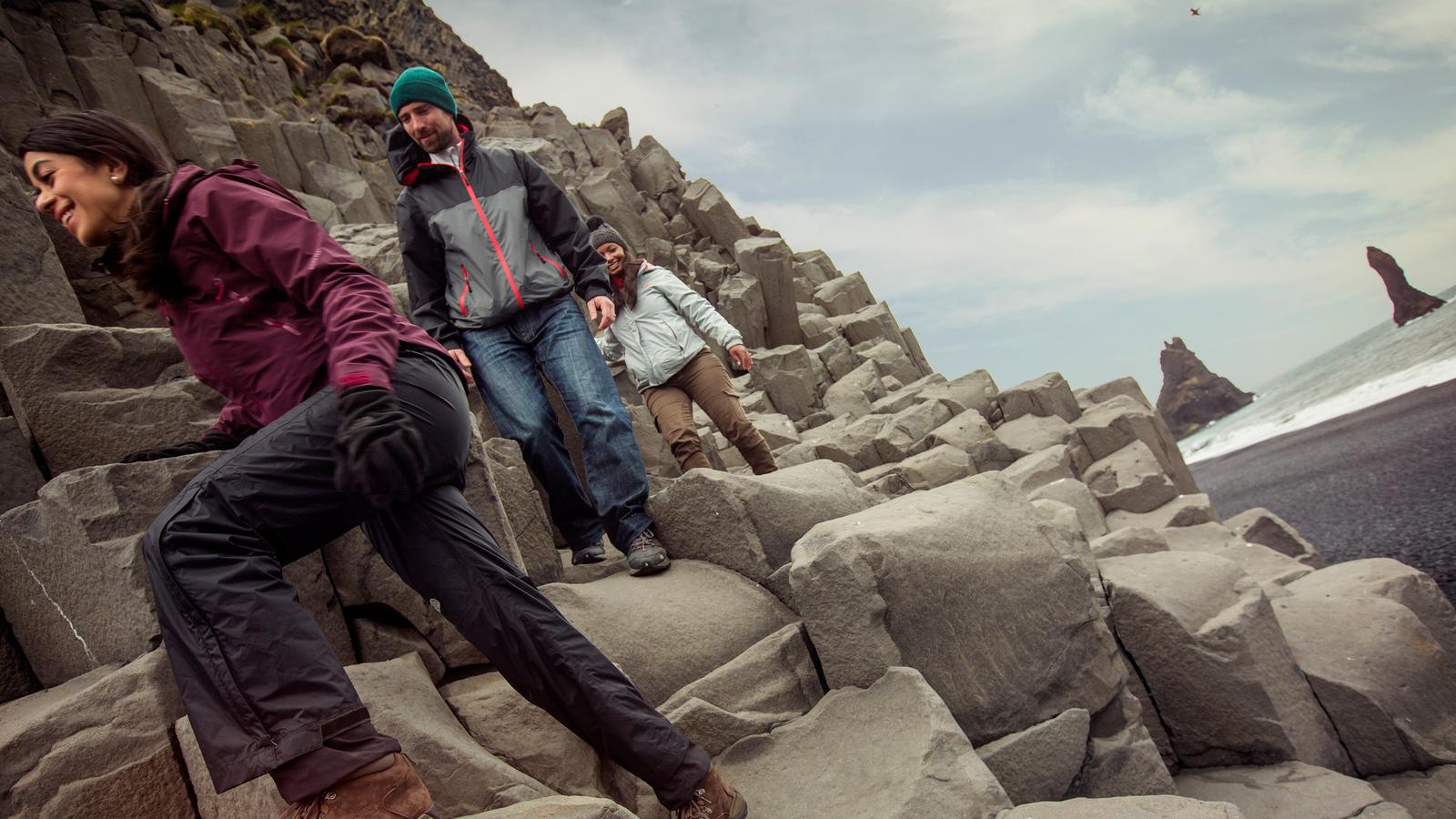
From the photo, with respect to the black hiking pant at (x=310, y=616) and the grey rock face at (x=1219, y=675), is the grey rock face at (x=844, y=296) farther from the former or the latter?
the black hiking pant at (x=310, y=616)

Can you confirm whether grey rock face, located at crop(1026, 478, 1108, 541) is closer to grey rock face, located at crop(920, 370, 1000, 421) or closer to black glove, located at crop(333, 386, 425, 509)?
grey rock face, located at crop(920, 370, 1000, 421)

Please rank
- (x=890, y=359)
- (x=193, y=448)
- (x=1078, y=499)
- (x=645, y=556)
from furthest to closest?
(x=890, y=359) < (x=1078, y=499) < (x=645, y=556) < (x=193, y=448)

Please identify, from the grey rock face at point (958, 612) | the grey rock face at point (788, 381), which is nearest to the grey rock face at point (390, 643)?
the grey rock face at point (958, 612)

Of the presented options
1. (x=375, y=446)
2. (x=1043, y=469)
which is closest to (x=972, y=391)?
(x=1043, y=469)

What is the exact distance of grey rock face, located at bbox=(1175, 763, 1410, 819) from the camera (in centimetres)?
380

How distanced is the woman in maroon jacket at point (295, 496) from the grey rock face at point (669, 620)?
950mm

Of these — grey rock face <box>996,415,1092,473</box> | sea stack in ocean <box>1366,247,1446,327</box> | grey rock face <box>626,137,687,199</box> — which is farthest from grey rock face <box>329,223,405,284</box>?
sea stack in ocean <box>1366,247,1446,327</box>

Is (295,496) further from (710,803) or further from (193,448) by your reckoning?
(710,803)

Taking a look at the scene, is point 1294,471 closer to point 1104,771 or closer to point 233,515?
point 1104,771

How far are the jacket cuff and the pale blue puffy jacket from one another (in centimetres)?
352

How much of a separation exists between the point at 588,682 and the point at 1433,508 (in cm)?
1198

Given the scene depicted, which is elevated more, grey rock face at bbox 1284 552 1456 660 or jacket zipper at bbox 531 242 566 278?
jacket zipper at bbox 531 242 566 278

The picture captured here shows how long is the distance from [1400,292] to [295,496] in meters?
56.2

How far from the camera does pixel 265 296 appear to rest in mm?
2359
